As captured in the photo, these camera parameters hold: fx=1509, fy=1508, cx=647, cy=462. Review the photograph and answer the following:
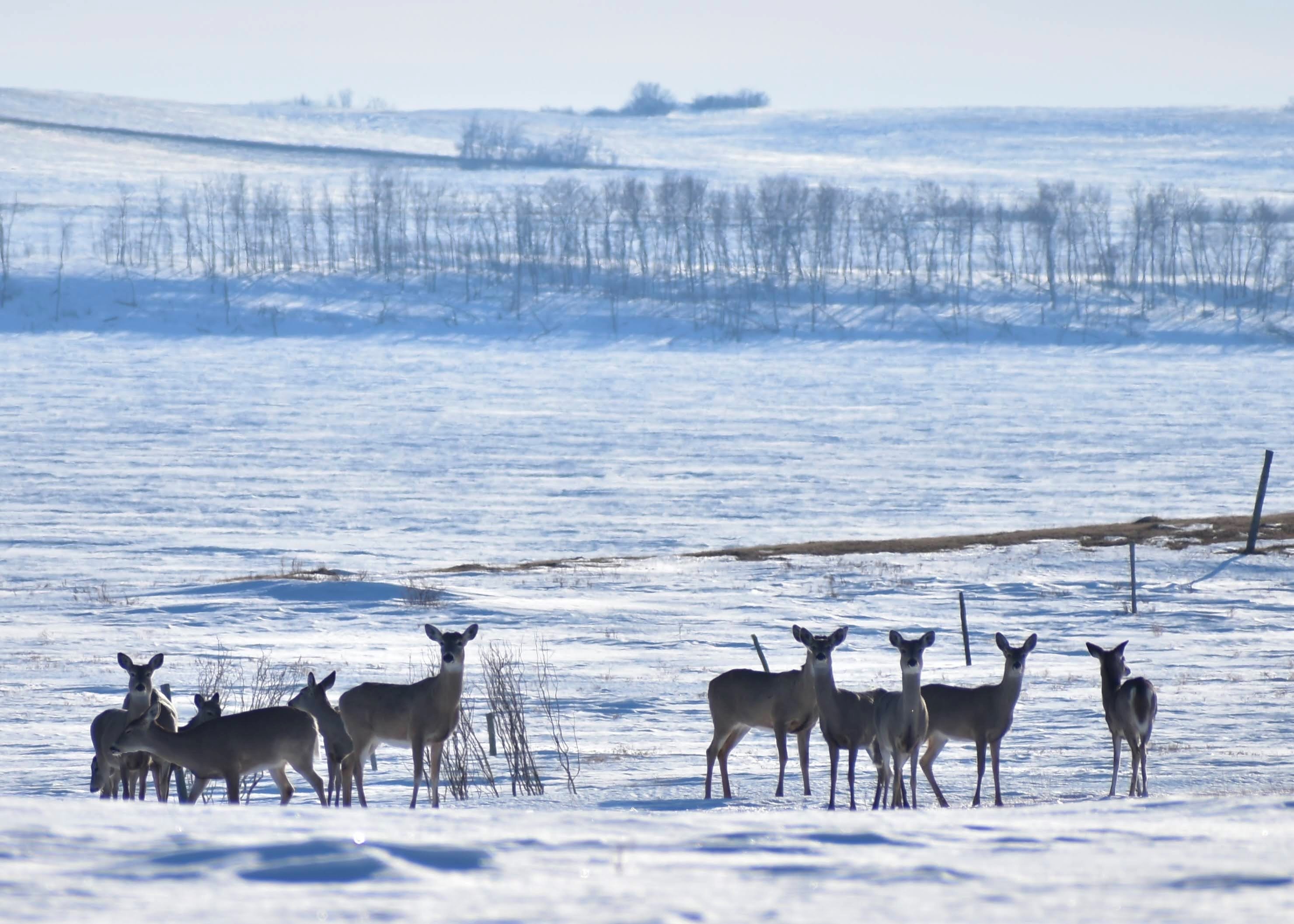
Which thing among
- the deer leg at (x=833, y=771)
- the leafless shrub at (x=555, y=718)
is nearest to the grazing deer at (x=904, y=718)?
the deer leg at (x=833, y=771)

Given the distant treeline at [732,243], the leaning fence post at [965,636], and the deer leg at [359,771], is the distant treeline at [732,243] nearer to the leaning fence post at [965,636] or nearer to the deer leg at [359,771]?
the leaning fence post at [965,636]

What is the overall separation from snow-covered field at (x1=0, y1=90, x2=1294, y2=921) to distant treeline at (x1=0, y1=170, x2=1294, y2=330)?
1436cm

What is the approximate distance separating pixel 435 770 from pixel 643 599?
13.3 m

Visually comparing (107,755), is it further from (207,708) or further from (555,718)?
(555,718)

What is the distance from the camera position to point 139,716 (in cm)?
1051

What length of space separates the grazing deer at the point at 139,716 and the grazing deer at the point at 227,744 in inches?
23.5

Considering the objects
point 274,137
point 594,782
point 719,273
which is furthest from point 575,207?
point 594,782

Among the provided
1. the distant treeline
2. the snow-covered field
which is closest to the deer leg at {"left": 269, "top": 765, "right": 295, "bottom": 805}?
the snow-covered field

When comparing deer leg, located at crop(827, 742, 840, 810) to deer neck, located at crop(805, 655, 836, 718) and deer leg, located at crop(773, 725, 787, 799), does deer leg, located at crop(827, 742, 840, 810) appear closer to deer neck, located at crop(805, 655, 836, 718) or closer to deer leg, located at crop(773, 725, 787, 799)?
deer neck, located at crop(805, 655, 836, 718)

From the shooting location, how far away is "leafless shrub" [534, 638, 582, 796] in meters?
12.8

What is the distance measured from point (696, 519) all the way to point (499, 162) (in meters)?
134

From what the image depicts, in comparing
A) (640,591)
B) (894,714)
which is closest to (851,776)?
(894,714)

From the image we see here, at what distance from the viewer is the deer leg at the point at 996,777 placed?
1070cm

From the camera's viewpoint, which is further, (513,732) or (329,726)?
(513,732)
